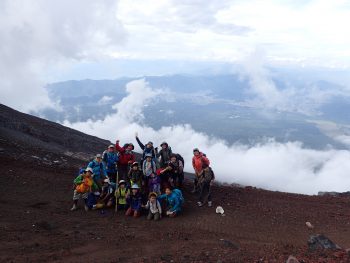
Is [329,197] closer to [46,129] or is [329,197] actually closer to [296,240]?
[296,240]

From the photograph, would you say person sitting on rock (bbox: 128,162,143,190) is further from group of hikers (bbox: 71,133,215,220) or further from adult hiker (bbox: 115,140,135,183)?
adult hiker (bbox: 115,140,135,183)

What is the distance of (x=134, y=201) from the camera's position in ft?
50.1

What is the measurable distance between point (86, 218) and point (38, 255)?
12.1ft

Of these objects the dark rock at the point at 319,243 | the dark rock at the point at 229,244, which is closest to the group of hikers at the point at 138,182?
the dark rock at the point at 229,244

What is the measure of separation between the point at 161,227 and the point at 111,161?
4.25m

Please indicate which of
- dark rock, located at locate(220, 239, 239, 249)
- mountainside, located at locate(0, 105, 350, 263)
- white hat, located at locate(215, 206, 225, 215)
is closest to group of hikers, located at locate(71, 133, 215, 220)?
mountainside, located at locate(0, 105, 350, 263)

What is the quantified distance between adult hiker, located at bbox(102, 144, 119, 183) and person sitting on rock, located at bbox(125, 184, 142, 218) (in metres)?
2.08

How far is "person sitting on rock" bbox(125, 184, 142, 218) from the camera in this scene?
49.6ft

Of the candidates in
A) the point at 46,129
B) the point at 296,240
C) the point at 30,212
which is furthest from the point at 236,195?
the point at 46,129

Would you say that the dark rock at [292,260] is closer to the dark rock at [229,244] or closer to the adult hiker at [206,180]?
the dark rock at [229,244]

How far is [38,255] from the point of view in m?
11.0

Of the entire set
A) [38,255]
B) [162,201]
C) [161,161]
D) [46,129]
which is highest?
[46,129]

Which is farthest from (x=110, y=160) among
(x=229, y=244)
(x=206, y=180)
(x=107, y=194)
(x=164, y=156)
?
(x=229, y=244)

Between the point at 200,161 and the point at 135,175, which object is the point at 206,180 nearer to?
the point at 200,161
